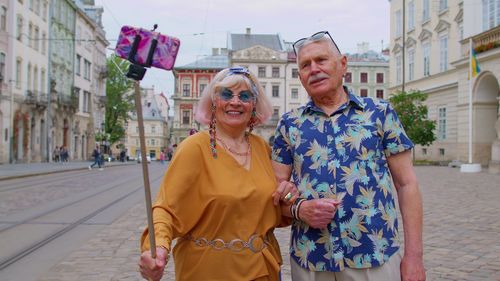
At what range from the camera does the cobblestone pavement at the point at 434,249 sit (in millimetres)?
5406

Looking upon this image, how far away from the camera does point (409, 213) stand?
7.95ft

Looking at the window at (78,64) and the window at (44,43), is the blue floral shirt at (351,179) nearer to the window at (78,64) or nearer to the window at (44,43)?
the window at (44,43)

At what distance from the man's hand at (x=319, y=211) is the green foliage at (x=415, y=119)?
2988cm

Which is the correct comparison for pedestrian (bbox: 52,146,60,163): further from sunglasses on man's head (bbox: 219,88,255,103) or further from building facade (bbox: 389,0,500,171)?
sunglasses on man's head (bbox: 219,88,255,103)

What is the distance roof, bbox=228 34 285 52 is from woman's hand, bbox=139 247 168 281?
73872 mm

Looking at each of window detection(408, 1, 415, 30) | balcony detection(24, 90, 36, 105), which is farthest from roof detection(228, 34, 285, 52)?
balcony detection(24, 90, 36, 105)

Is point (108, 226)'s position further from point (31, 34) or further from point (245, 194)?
point (31, 34)

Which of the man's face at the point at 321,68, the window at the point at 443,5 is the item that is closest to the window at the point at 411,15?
the window at the point at 443,5

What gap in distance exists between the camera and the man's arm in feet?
7.77

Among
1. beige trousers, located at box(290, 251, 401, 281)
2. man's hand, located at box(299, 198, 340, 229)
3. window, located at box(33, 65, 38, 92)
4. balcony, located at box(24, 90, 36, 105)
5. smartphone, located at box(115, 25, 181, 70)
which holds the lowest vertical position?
beige trousers, located at box(290, 251, 401, 281)

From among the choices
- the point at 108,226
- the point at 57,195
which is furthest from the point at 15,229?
the point at 57,195

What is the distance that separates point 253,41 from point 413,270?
249 feet

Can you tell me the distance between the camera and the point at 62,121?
152 ft

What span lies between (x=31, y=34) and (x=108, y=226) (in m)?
34.1
